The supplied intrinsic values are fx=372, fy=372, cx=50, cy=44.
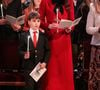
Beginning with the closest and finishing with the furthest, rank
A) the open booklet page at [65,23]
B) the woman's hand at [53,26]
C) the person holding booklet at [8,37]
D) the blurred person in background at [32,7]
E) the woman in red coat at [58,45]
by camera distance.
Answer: the open booklet page at [65,23] < the woman's hand at [53,26] < the woman in red coat at [58,45] < the person holding booklet at [8,37] < the blurred person in background at [32,7]

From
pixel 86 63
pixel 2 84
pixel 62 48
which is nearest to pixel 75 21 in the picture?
pixel 62 48

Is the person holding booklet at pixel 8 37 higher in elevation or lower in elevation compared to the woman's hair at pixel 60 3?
lower

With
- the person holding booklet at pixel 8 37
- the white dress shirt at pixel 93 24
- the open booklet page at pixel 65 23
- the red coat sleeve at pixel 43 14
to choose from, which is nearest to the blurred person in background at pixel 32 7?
the person holding booklet at pixel 8 37

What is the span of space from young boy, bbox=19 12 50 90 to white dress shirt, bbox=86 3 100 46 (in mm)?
582

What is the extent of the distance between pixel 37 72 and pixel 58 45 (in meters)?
0.46

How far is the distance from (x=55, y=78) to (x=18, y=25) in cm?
80

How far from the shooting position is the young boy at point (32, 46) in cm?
428

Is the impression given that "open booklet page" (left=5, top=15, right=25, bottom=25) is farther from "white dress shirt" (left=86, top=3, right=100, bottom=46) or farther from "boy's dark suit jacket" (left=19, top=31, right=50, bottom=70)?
"white dress shirt" (left=86, top=3, right=100, bottom=46)

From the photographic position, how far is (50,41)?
4.55 m

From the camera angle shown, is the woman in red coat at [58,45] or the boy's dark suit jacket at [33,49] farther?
the woman in red coat at [58,45]

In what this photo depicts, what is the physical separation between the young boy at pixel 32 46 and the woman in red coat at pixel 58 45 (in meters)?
0.19

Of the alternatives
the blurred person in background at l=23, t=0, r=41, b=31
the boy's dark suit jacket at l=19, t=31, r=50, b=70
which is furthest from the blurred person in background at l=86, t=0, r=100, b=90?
the blurred person in background at l=23, t=0, r=41, b=31

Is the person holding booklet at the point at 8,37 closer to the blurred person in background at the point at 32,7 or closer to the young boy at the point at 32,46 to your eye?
the blurred person in background at the point at 32,7

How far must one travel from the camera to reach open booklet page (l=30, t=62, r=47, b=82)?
427 cm
